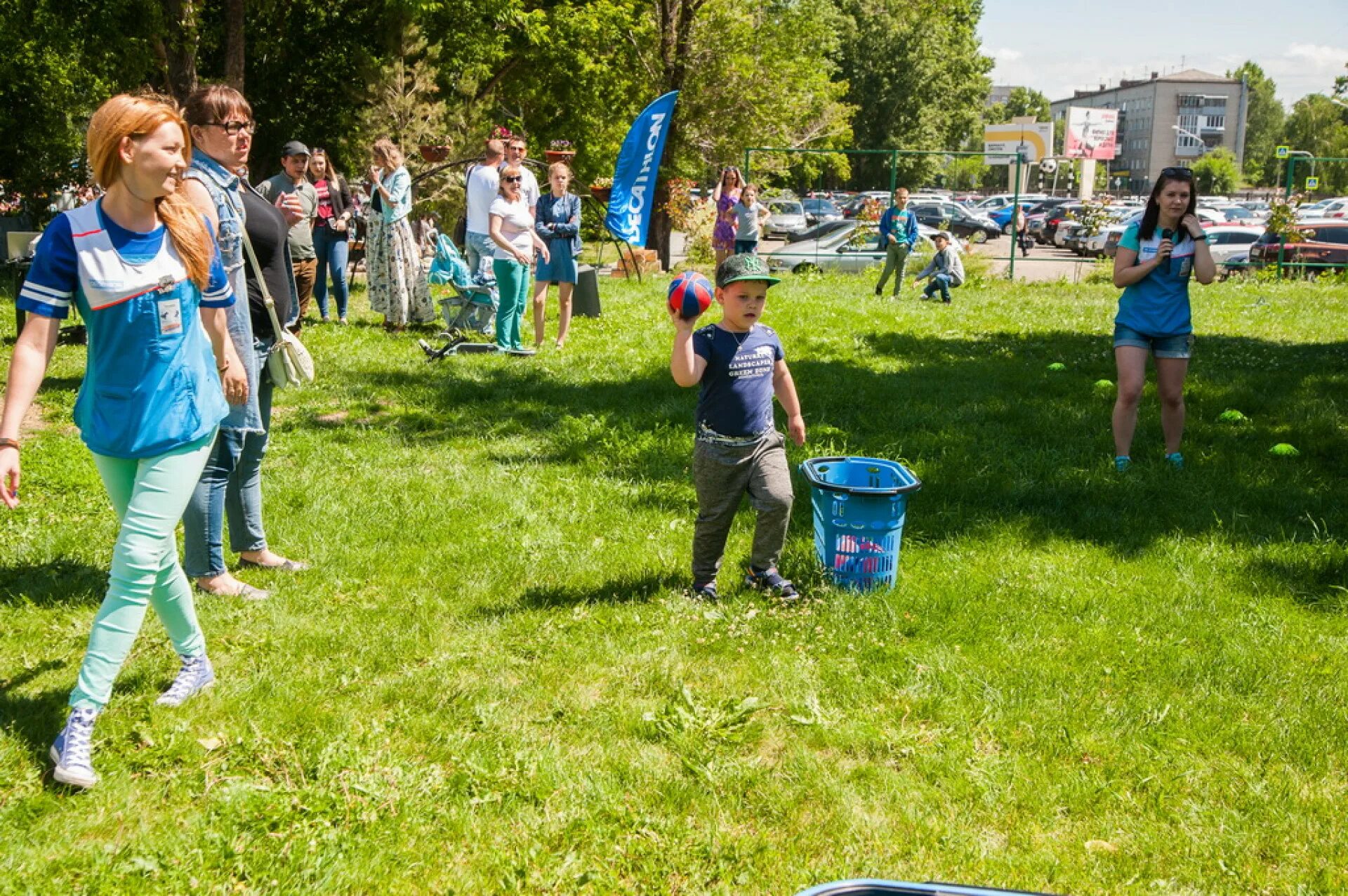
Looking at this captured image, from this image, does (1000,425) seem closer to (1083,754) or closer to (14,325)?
(1083,754)

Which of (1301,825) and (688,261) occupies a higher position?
(688,261)

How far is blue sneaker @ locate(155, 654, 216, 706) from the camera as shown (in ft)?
12.6

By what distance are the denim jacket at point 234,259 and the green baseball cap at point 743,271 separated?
76.1 inches

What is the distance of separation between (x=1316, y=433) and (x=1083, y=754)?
17.4 feet

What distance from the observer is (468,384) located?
9.38 m

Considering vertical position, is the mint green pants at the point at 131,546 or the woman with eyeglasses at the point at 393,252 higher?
the woman with eyeglasses at the point at 393,252

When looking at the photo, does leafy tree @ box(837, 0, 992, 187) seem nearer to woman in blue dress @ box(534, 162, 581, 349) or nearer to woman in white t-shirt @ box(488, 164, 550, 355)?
woman in blue dress @ box(534, 162, 581, 349)

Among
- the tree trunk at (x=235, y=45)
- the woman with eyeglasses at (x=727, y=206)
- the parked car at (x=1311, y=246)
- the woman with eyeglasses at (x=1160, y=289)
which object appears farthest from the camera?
the parked car at (x=1311, y=246)

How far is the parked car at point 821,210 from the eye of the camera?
127 feet

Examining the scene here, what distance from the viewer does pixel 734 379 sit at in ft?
15.3

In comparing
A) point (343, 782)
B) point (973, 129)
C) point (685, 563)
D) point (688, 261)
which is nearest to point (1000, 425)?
point (685, 563)

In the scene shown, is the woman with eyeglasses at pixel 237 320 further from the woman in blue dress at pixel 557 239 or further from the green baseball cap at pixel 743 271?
the woman in blue dress at pixel 557 239

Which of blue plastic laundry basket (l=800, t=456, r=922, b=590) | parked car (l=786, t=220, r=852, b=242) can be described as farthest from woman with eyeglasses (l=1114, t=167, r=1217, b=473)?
parked car (l=786, t=220, r=852, b=242)

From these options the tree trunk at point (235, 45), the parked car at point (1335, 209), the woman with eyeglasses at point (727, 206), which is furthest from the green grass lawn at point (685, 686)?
the parked car at point (1335, 209)
